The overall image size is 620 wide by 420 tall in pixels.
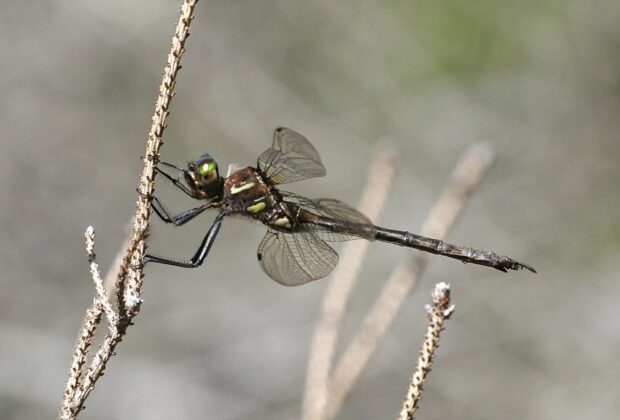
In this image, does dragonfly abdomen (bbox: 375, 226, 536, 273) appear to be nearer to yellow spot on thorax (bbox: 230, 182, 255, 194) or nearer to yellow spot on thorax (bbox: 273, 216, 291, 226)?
yellow spot on thorax (bbox: 273, 216, 291, 226)

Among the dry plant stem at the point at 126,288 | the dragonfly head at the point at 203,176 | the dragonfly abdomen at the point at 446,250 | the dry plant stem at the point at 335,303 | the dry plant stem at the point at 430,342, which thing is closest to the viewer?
the dry plant stem at the point at 126,288

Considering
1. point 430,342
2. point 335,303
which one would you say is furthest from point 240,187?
point 430,342

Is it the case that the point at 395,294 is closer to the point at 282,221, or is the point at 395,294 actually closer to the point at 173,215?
the point at 282,221

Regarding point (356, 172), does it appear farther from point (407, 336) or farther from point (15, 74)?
point (15, 74)

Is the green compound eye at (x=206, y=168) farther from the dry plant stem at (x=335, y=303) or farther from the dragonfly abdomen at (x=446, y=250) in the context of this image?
the dragonfly abdomen at (x=446, y=250)

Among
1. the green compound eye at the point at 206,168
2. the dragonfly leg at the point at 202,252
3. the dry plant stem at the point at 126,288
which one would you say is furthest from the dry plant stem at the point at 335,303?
the dry plant stem at the point at 126,288

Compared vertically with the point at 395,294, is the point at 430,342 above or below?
below
